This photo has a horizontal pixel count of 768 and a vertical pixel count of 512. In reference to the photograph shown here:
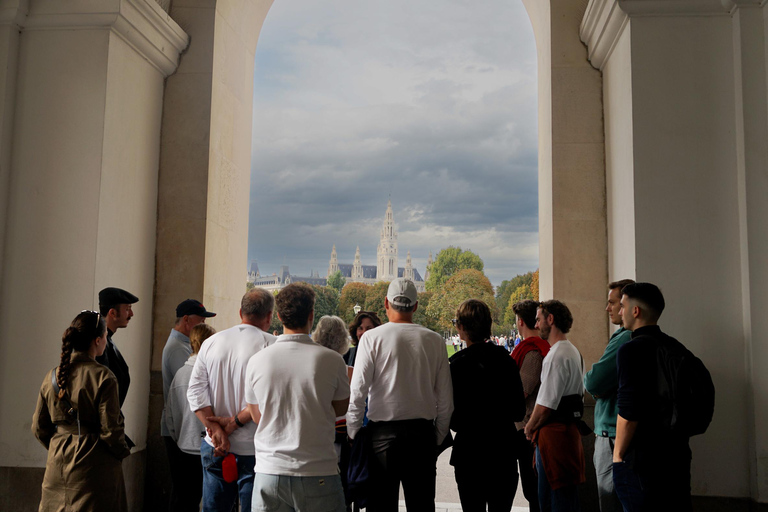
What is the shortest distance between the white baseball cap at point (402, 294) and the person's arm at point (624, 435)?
127 centimetres

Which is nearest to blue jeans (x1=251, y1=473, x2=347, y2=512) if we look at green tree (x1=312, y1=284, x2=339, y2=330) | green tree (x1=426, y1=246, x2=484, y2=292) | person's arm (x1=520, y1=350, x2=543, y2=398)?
person's arm (x1=520, y1=350, x2=543, y2=398)

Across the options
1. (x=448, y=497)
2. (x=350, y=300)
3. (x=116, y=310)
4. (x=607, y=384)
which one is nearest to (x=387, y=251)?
(x=350, y=300)

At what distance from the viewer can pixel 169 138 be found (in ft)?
21.4

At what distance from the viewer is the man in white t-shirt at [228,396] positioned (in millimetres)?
3646

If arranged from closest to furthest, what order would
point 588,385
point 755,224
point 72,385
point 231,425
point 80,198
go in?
1. point 72,385
2. point 231,425
3. point 588,385
4. point 755,224
5. point 80,198

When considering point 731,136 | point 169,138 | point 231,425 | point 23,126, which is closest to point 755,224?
point 731,136

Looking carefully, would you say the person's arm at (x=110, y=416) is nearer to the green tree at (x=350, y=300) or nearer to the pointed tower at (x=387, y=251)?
the green tree at (x=350, y=300)

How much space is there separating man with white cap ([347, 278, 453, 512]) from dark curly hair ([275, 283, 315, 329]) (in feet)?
1.57

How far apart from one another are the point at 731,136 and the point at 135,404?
18.2ft

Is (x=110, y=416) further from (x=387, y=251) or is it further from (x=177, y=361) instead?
A: (x=387, y=251)

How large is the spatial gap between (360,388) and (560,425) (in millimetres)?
1452

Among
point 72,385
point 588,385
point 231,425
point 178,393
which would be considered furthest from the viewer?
point 178,393

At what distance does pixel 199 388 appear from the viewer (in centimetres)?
370

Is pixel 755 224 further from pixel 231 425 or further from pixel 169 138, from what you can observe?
pixel 169 138
